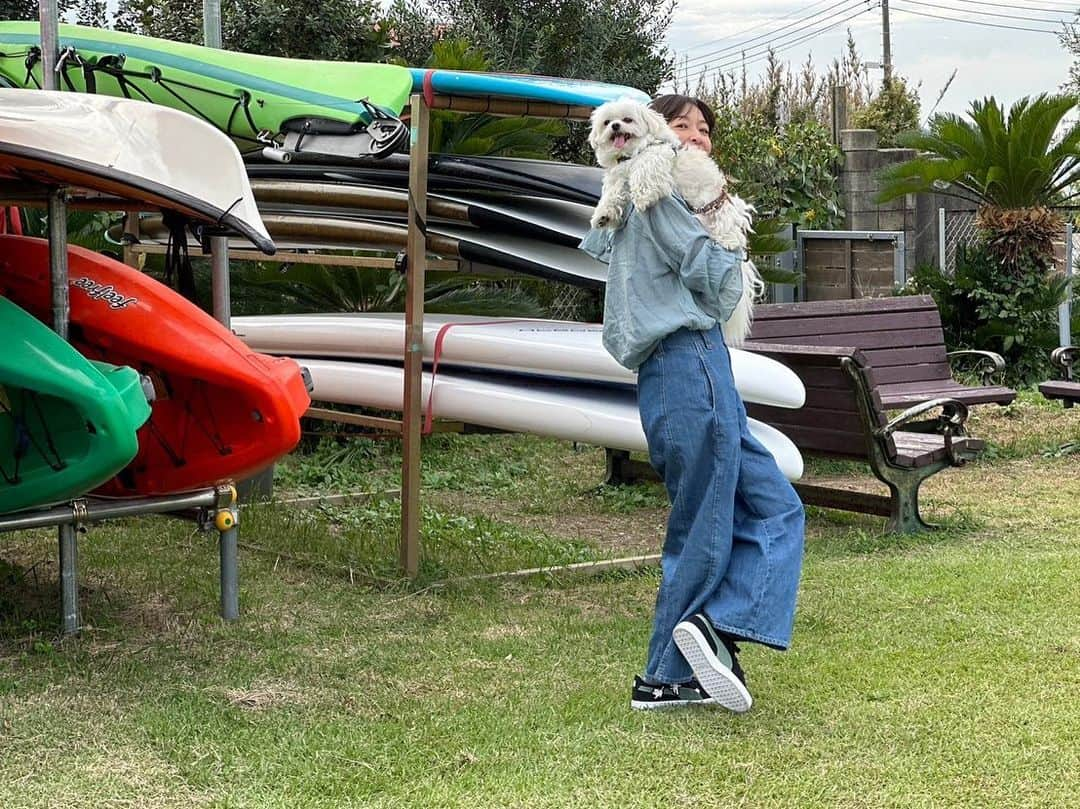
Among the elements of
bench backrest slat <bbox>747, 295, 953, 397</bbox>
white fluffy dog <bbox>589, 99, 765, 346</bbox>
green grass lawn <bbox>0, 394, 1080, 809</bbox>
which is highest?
white fluffy dog <bbox>589, 99, 765, 346</bbox>

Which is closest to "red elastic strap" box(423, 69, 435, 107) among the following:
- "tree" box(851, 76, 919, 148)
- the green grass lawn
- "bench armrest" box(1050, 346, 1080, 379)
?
the green grass lawn

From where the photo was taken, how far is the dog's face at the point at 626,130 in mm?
4051

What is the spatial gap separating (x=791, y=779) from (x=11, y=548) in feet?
13.5

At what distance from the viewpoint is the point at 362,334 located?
659cm

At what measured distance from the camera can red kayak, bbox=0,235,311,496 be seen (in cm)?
483

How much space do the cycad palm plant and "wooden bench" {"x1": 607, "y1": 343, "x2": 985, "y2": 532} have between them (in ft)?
18.5

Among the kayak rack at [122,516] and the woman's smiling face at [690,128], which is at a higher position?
the woman's smiling face at [690,128]

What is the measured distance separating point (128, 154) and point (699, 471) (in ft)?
6.34

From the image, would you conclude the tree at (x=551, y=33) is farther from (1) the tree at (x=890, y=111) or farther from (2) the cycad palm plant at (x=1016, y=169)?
(1) the tree at (x=890, y=111)

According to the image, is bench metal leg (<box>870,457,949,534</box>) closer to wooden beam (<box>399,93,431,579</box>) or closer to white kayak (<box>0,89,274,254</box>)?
wooden beam (<box>399,93,431,579</box>)

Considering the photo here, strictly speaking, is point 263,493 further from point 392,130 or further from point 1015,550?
point 1015,550

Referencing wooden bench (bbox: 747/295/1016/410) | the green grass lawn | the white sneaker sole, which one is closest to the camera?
the green grass lawn

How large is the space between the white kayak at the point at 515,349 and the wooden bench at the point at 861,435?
492 mm

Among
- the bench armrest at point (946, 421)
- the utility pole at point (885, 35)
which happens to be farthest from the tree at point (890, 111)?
the bench armrest at point (946, 421)
